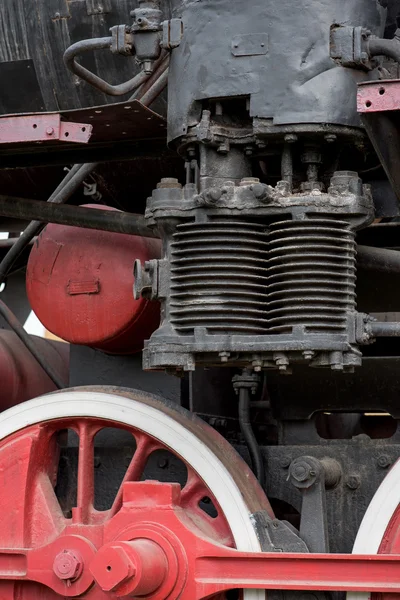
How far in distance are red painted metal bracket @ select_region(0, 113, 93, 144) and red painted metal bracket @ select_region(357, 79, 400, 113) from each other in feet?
2.69

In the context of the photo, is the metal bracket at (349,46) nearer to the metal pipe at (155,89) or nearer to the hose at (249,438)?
the metal pipe at (155,89)

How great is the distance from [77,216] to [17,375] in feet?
2.91

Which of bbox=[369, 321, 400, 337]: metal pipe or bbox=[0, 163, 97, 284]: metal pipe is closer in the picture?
bbox=[369, 321, 400, 337]: metal pipe

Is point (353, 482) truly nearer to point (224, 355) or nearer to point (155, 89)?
point (224, 355)

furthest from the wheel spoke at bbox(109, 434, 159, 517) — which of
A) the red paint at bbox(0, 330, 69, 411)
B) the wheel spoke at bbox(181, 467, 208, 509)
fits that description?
the red paint at bbox(0, 330, 69, 411)

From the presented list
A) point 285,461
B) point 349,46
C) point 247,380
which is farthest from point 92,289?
point 349,46

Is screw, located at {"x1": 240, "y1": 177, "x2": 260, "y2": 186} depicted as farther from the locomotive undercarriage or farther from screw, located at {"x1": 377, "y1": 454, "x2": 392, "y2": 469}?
screw, located at {"x1": 377, "y1": 454, "x2": 392, "y2": 469}

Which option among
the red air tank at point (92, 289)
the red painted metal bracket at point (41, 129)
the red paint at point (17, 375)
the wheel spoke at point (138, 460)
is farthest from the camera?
the red paint at point (17, 375)

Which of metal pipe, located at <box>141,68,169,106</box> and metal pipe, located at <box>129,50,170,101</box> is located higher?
metal pipe, located at <box>129,50,170,101</box>

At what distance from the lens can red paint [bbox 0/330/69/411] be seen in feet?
15.0

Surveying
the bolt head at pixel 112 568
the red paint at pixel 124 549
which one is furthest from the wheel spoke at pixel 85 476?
the bolt head at pixel 112 568

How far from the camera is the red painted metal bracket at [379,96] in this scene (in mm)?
3033

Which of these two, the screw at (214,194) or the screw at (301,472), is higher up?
the screw at (214,194)

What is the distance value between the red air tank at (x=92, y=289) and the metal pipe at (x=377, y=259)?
0.76 meters
